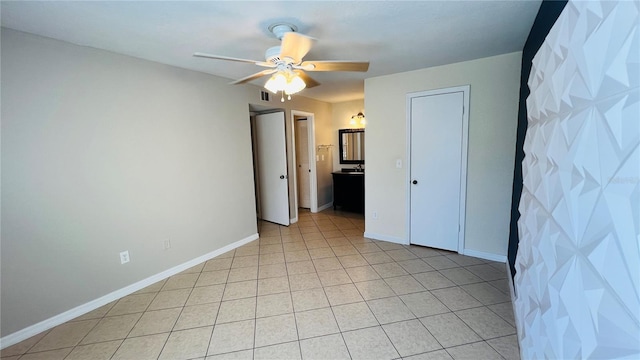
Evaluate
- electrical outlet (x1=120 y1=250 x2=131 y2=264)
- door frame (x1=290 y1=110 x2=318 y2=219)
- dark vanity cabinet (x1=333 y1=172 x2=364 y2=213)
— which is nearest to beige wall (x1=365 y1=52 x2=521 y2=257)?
dark vanity cabinet (x1=333 y1=172 x2=364 y2=213)

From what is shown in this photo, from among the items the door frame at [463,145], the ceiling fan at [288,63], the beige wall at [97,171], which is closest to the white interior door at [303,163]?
the beige wall at [97,171]

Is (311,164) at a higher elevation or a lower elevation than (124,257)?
higher

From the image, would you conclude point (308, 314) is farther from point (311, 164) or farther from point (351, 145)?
point (351, 145)

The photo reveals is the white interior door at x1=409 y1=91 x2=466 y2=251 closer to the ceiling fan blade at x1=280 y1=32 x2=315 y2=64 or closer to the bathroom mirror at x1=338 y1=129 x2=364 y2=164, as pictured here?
the ceiling fan blade at x1=280 y1=32 x2=315 y2=64

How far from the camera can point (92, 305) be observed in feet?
7.29

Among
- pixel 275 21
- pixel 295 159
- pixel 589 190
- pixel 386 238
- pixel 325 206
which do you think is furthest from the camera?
pixel 325 206

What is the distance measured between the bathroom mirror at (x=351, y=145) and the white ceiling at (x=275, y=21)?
2.64 metres

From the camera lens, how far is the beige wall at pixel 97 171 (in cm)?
185

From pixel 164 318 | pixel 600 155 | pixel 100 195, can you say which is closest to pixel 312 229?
pixel 164 318

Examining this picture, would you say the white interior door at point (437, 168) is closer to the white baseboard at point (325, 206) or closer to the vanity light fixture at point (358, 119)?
the vanity light fixture at point (358, 119)

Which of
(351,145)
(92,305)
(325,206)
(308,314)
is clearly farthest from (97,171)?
(351,145)

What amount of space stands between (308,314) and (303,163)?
341 centimetres

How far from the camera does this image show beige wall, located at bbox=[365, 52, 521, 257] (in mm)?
2652

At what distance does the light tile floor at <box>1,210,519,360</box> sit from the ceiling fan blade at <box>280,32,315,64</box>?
194 centimetres
